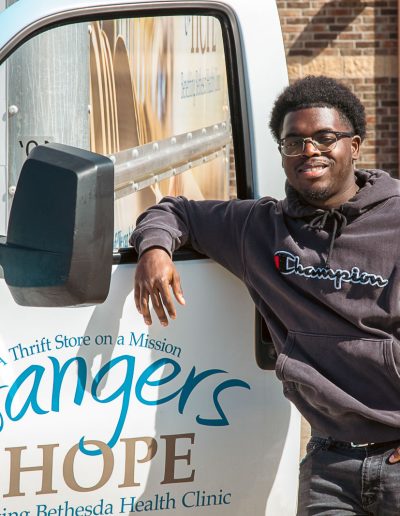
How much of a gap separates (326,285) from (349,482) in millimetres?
438

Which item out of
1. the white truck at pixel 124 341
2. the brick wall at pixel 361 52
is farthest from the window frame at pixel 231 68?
the brick wall at pixel 361 52

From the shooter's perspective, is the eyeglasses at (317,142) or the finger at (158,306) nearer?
the finger at (158,306)

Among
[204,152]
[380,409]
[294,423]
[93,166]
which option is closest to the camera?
[93,166]

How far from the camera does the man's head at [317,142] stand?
2367mm

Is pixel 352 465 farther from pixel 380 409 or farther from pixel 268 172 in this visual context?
pixel 268 172

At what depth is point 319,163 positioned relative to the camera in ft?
7.75

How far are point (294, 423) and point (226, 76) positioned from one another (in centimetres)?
87

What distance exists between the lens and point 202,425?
2.39 meters

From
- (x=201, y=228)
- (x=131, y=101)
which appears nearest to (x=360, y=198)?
(x=201, y=228)

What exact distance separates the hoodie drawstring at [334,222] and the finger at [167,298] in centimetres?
36

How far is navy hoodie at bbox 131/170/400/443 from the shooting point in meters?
2.25

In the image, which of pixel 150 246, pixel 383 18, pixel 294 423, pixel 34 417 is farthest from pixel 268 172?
pixel 383 18

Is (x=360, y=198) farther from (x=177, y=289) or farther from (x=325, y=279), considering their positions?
(x=177, y=289)

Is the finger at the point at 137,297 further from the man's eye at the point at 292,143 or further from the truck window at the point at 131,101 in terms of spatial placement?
the man's eye at the point at 292,143
